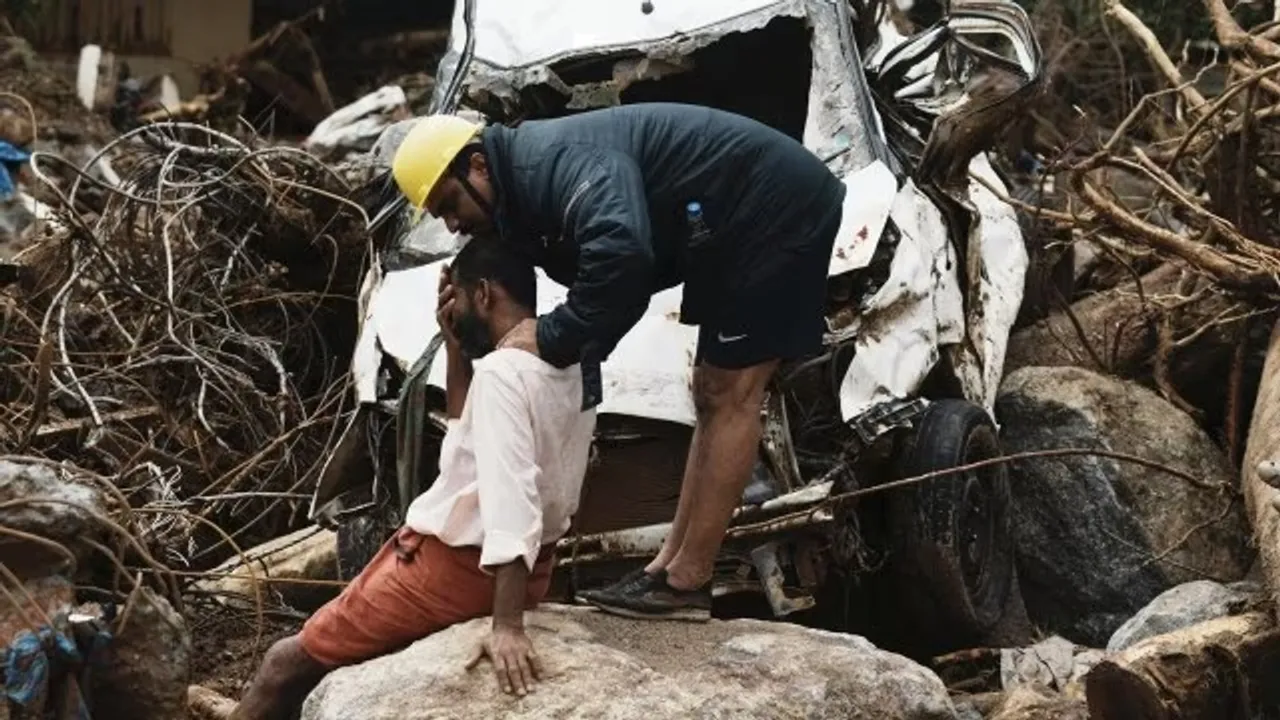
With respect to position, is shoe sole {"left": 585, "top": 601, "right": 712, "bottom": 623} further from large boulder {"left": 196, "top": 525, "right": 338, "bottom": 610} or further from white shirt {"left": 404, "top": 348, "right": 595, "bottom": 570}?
large boulder {"left": 196, "top": 525, "right": 338, "bottom": 610}

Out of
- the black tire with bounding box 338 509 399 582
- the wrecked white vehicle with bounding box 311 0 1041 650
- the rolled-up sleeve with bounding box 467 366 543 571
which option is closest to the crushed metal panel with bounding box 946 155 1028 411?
the wrecked white vehicle with bounding box 311 0 1041 650

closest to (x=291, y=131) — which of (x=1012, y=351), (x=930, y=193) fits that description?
(x=1012, y=351)

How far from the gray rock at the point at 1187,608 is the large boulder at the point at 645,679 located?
155cm

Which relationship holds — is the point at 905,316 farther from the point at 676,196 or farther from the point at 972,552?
the point at 676,196

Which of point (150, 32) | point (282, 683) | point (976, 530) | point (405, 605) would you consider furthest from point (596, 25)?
point (150, 32)

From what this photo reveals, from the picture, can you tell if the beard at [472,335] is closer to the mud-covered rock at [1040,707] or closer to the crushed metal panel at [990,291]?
the mud-covered rock at [1040,707]

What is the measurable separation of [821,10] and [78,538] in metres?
3.97

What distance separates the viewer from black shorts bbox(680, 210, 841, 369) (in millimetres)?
5660

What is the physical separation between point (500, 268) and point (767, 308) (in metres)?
0.78

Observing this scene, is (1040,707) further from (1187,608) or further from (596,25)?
(596,25)

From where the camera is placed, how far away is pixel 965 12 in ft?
27.1

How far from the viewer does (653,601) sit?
5609mm

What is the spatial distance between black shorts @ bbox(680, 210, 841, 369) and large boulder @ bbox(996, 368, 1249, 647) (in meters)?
2.40

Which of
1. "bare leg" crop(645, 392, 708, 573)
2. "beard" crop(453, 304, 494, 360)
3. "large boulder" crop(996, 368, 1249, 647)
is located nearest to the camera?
"beard" crop(453, 304, 494, 360)
